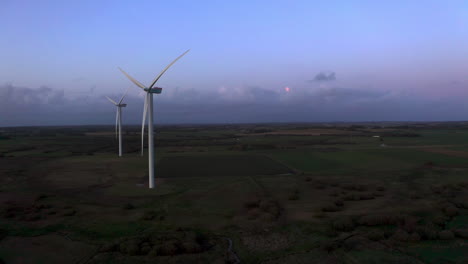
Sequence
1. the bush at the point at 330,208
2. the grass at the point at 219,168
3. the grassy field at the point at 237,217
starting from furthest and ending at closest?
the grass at the point at 219,168 < the bush at the point at 330,208 < the grassy field at the point at 237,217

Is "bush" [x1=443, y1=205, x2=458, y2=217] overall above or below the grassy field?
above

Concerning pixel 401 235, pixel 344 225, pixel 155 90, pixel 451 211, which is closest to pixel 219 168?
pixel 155 90

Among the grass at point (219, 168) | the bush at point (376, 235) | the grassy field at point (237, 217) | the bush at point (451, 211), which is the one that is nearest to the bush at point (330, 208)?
A: the grassy field at point (237, 217)

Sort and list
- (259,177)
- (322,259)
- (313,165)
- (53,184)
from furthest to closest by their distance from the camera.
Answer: (313,165)
(259,177)
(53,184)
(322,259)

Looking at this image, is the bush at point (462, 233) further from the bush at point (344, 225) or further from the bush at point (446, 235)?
the bush at point (344, 225)

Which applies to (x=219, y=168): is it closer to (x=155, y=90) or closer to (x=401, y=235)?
(x=155, y=90)

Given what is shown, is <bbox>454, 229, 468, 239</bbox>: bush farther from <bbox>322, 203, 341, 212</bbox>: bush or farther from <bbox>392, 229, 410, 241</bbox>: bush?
<bbox>322, 203, 341, 212</bbox>: bush

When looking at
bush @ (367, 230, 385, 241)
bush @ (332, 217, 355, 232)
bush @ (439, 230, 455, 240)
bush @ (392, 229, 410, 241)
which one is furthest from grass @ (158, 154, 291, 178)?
bush @ (439, 230, 455, 240)

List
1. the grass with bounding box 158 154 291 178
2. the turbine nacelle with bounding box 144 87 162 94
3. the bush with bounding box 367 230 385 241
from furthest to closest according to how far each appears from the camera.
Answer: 1. the grass with bounding box 158 154 291 178
2. the turbine nacelle with bounding box 144 87 162 94
3. the bush with bounding box 367 230 385 241

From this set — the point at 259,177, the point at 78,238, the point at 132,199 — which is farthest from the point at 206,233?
the point at 259,177

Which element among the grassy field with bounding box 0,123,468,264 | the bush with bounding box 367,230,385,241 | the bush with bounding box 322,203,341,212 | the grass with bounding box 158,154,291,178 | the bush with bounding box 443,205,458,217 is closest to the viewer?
the grassy field with bounding box 0,123,468,264

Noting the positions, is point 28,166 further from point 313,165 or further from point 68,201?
point 313,165
